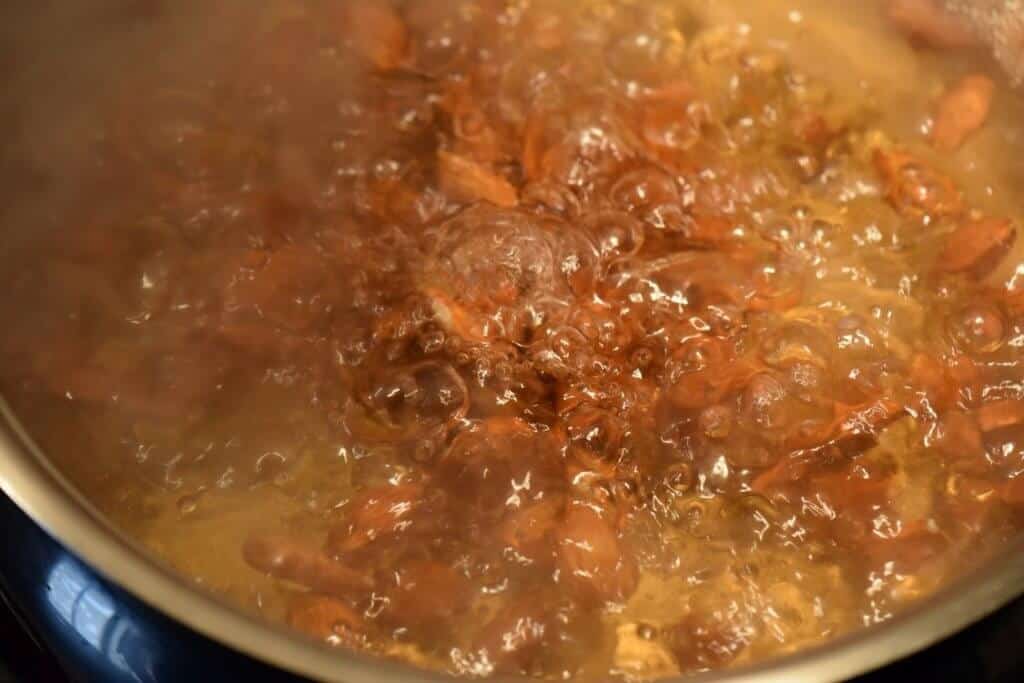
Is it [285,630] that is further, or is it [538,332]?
[538,332]

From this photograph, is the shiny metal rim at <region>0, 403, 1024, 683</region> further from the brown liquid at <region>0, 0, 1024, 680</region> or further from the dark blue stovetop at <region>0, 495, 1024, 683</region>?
the brown liquid at <region>0, 0, 1024, 680</region>

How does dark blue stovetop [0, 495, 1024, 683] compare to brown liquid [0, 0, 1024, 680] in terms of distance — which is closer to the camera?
dark blue stovetop [0, 495, 1024, 683]

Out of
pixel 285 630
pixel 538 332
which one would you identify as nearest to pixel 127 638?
pixel 285 630

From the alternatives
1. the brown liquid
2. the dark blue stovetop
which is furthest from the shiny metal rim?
the brown liquid

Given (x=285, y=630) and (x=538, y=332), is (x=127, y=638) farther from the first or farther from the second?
(x=538, y=332)

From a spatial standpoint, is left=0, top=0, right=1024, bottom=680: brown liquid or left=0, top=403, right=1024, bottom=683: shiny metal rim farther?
left=0, top=0, right=1024, bottom=680: brown liquid

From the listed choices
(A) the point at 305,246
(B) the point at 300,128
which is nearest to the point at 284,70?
(B) the point at 300,128
